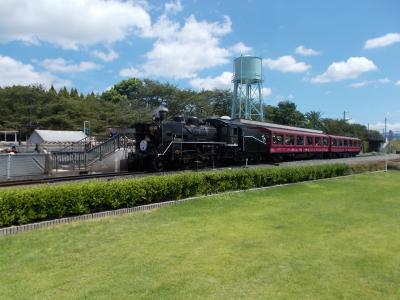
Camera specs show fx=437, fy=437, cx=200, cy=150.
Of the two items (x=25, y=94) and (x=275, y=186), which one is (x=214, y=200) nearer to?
(x=275, y=186)

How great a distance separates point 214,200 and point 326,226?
4728mm

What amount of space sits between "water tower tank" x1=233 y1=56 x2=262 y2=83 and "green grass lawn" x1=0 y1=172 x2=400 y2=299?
5439 centimetres

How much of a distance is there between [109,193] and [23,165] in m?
11.1

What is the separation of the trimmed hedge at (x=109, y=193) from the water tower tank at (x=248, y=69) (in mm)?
48583

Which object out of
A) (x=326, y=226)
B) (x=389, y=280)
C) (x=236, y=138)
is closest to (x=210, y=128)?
(x=236, y=138)

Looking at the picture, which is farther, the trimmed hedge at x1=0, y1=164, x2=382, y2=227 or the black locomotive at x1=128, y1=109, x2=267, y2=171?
the black locomotive at x1=128, y1=109, x2=267, y2=171

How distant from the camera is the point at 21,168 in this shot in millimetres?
21078

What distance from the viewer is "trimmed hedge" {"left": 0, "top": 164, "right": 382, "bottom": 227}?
1003 centimetres

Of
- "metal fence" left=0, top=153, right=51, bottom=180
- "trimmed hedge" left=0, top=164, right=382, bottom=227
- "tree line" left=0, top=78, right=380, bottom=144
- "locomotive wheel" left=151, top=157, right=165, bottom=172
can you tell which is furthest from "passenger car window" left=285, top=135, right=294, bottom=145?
"tree line" left=0, top=78, right=380, bottom=144

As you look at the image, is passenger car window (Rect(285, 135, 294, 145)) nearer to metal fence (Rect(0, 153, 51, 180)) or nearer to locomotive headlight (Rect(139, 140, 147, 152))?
locomotive headlight (Rect(139, 140, 147, 152))

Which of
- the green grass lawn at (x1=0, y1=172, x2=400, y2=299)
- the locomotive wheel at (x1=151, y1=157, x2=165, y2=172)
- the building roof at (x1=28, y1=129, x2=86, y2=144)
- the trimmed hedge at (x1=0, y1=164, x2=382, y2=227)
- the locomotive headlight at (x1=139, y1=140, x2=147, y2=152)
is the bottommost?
the green grass lawn at (x1=0, y1=172, x2=400, y2=299)

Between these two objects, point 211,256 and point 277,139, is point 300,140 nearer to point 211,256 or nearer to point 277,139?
point 277,139

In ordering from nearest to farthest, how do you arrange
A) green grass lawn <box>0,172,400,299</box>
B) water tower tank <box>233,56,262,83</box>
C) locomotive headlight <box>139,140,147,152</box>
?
green grass lawn <box>0,172,400,299</box>, locomotive headlight <box>139,140,147,152</box>, water tower tank <box>233,56,262,83</box>

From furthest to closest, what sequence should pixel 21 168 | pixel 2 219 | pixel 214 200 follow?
1. pixel 21 168
2. pixel 214 200
3. pixel 2 219
